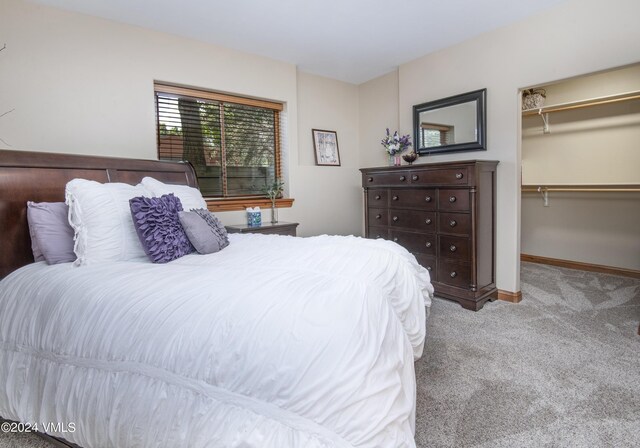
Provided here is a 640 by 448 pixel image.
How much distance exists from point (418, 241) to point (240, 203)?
1.88 metres

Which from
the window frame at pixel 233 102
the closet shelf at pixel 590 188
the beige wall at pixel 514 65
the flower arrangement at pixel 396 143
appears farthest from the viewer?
the flower arrangement at pixel 396 143

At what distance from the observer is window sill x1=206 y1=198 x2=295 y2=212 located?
3.51 metres

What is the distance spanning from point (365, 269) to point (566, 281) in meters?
3.50

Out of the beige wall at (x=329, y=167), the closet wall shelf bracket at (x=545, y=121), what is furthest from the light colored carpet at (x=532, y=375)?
the closet wall shelf bracket at (x=545, y=121)

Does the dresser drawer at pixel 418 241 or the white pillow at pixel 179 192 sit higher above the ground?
the white pillow at pixel 179 192

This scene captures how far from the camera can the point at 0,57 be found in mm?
2416

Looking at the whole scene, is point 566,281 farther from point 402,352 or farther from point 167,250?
point 167,250

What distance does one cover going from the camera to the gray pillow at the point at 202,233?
6.27 ft

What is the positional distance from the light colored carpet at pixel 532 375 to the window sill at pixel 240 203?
197 centimetres

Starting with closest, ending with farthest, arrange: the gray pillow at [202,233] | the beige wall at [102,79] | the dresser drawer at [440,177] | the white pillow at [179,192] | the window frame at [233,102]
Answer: the gray pillow at [202,233]
the white pillow at [179,192]
the beige wall at [102,79]
the dresser drawer at [440,177]
the window frame at [233,102]

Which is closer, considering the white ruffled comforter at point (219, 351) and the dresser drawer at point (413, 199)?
the white ruffled comforter at point (219, 351)

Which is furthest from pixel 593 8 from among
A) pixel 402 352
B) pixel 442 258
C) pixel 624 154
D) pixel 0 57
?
pixel 0 57

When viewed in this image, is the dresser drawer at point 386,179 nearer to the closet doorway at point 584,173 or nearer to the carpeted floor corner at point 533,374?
the carpeted floor corner at point 533,374

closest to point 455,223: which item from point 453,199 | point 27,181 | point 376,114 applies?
point 453,199
